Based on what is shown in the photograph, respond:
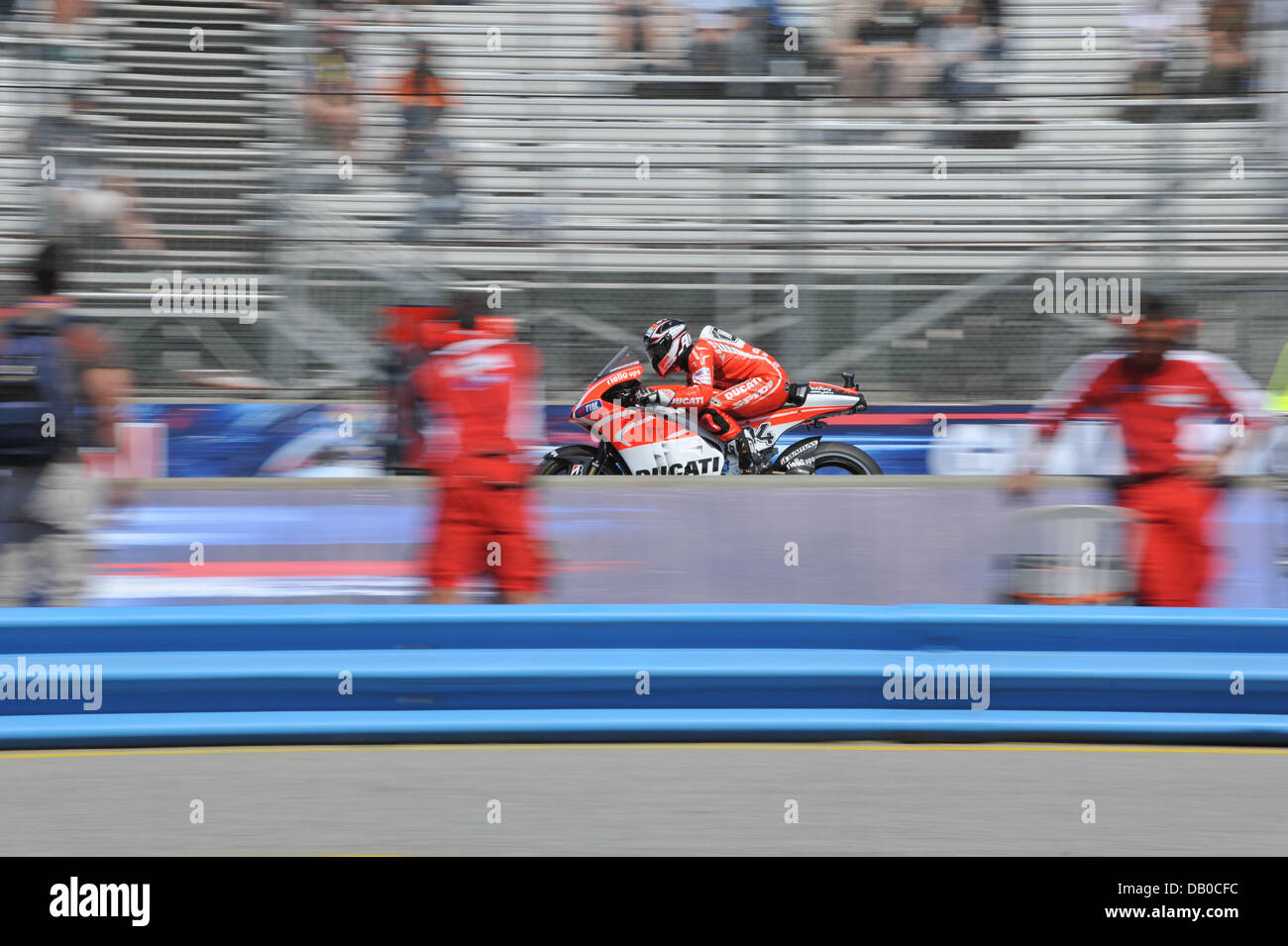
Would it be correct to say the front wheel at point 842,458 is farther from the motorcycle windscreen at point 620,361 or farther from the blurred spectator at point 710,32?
the blurred spectator at point 710,32

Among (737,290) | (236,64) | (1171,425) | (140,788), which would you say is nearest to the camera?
(140,788)

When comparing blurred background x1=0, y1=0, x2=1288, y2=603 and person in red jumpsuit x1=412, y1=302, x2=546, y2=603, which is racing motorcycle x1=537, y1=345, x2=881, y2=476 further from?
person in red jumpsuit x1=412, y1=302, x2=546, y2=603

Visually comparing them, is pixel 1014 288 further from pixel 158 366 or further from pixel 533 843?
pixel 533 843

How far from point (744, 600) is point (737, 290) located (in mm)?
4095

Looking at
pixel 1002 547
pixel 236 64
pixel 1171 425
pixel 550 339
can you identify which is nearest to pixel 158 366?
pixel 550 339

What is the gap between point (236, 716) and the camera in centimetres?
521

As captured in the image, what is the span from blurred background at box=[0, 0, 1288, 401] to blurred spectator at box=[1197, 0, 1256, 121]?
0.07ft

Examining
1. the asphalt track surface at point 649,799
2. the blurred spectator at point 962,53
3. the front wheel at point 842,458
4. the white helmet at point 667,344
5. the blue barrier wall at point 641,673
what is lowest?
the asphalt track surface at point 649,799

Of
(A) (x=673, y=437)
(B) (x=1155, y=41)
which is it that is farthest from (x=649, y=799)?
(B) (x=1155, y=41)

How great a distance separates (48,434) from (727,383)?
17.5 feet

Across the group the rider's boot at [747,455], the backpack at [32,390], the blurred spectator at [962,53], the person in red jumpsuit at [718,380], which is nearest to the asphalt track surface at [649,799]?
the backpack at [32,390]

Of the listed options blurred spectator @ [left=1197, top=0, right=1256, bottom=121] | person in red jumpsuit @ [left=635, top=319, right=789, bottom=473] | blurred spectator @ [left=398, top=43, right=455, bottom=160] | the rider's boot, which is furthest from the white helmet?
blurred spectator @ [left=1197, top=0, right=1256, bottom=121]

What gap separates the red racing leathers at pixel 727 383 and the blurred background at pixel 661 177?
0.58 ft

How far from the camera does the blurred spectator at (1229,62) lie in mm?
10953
